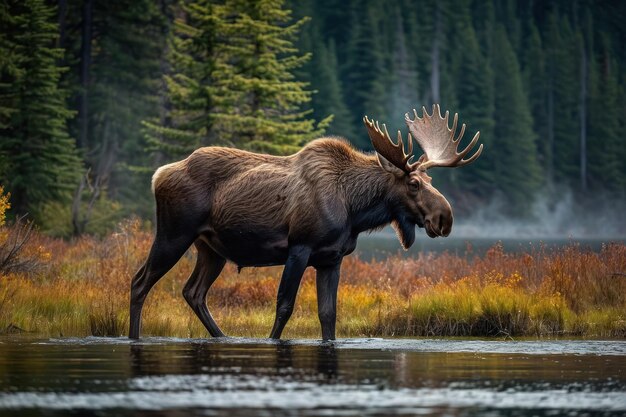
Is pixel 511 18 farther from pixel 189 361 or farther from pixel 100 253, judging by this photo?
pixel 189 361

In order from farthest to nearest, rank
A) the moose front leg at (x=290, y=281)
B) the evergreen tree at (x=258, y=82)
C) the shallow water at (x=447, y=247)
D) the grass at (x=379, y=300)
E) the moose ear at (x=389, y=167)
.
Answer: the evergreen tree at (x=258, y=82)
the shallow water at (x=447, y=247)
the grass at (x=379, y=300)
the moose ear at (x=389, y=167)
the moose front leg at (x=290, y=281)

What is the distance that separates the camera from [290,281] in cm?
1337

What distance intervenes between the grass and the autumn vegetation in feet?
0.05

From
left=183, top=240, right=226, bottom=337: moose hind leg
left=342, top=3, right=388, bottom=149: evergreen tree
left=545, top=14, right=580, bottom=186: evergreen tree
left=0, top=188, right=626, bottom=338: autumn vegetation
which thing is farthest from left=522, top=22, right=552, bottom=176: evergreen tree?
left=183, top=240, right=226, bottom=337: moose hind leg

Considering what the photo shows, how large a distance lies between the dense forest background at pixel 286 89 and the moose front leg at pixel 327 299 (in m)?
14.4

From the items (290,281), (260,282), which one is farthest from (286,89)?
(290,281)

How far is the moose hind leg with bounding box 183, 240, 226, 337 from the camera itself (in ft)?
46.5

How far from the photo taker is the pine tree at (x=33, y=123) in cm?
3145

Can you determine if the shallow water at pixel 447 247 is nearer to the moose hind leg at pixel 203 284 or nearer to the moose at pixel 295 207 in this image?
the moose at pixel 295 207

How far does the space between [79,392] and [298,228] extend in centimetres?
512

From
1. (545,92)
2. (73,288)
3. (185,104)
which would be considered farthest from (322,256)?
(545,92)

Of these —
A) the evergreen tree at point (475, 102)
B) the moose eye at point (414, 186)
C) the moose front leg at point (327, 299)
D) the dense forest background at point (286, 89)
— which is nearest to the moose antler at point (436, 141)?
the moose eye at point (414, 186)

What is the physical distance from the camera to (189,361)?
1081 cm

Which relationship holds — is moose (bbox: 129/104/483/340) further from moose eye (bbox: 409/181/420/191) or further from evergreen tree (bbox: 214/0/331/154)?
evergreen tree (bbox: 214/0/331/154)
